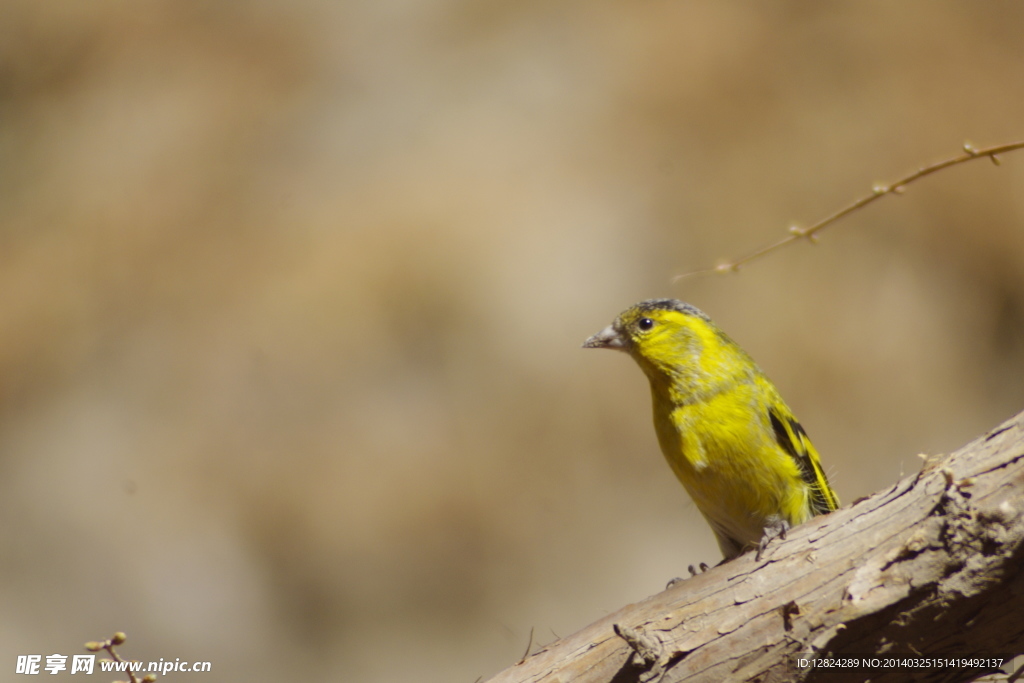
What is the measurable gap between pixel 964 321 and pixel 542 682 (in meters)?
6.56

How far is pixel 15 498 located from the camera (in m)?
6.48

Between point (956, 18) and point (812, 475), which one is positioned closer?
point (812, 475)

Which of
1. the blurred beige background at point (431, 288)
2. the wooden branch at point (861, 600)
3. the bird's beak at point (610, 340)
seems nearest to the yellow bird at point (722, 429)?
the bird's beak at point (610, 340)

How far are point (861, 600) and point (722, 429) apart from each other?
3.53 feet

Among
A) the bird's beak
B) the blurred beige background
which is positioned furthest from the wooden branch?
the blurred beige background

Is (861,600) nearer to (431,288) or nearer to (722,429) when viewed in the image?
(722,429)

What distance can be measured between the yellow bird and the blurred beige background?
3.37 m

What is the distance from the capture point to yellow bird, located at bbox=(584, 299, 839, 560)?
123 inches

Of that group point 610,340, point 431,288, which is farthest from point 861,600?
point 431,288

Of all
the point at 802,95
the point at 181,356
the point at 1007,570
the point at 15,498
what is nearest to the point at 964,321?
the point at 802,95

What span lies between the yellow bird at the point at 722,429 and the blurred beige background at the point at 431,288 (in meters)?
3.37

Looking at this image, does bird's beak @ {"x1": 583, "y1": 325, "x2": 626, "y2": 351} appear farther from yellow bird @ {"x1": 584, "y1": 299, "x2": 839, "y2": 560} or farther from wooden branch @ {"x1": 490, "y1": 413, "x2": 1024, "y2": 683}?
wooden branch @ {"x1": 490, "y1": 413, "x2": 1024, "y2": 683}

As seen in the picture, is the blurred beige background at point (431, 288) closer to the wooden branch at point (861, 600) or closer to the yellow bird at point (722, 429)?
the yellow bird at point (722, 429)

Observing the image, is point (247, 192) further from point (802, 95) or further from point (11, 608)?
point (802, 95)
